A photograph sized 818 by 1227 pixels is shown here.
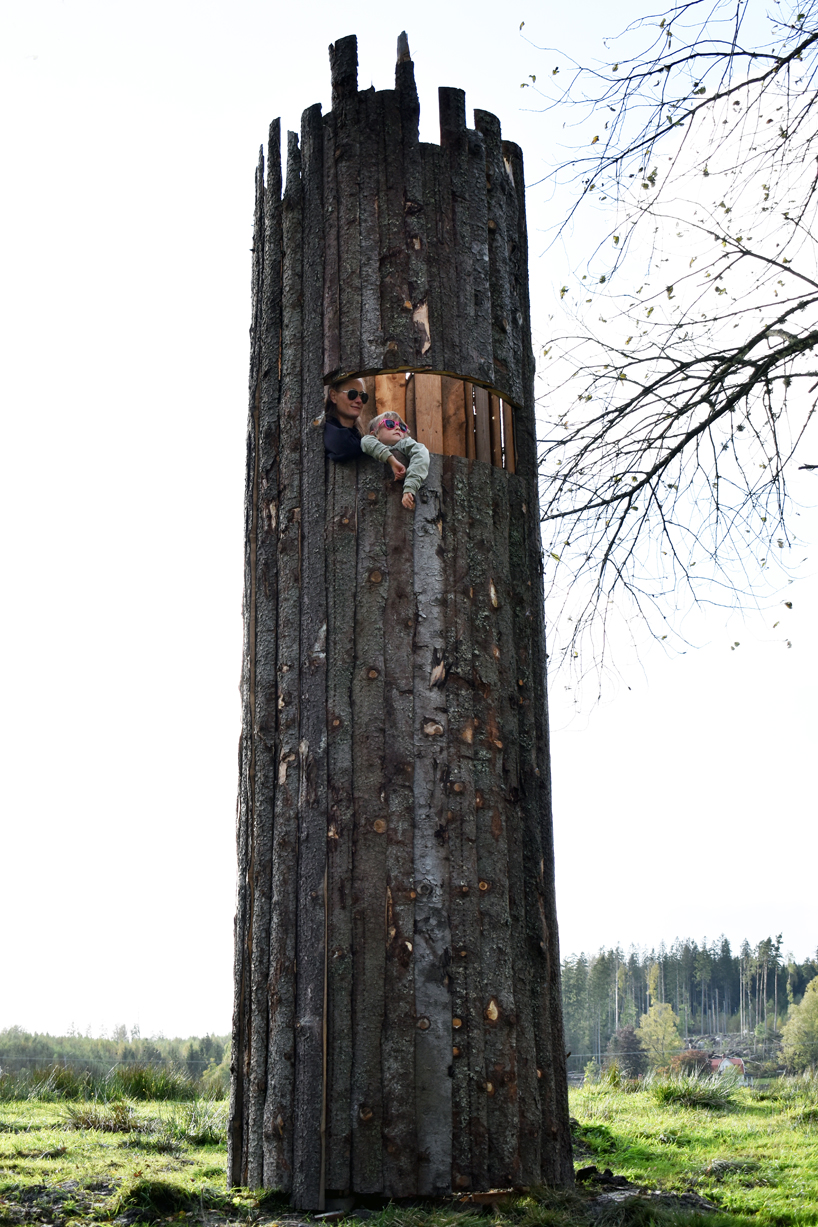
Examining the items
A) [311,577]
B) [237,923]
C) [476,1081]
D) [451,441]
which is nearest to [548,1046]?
[476,1081]

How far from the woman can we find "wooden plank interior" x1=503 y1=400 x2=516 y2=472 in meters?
0.96

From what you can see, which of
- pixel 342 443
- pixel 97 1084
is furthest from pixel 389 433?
pixel 97 1084

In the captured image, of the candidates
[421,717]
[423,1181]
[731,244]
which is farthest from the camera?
[731,244]

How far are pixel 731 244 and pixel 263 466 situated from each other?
3683 millimetres

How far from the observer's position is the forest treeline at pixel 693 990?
135ft

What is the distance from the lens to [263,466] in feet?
22.1

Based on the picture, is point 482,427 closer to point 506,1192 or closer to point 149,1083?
point 506,1192

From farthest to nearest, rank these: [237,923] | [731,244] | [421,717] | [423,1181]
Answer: [731,244], [237,923], [421,717], [423,1181]

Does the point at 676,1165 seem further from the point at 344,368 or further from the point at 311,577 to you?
the point at 344,368

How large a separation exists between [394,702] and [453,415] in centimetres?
185

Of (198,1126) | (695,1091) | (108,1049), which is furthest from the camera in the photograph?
(108,1049)

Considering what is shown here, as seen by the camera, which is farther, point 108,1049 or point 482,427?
point 108,1049

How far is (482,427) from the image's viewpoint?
6.68m

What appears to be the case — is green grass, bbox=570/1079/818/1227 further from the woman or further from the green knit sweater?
the woman
